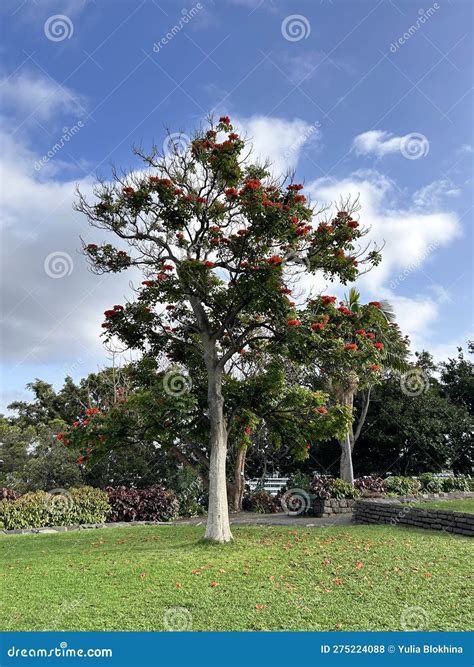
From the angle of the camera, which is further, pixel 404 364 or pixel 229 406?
pixel 404 364

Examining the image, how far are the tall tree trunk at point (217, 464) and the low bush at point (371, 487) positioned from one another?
739 centimetres

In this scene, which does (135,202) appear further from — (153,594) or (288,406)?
(153,594)

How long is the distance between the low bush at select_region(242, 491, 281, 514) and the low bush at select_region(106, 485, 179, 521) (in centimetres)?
258

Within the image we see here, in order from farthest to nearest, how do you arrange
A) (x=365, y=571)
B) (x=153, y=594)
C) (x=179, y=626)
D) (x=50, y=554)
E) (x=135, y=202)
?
(x=135, y=202) < (x=50, y=554) < (x=365, y=571) < (x=153, y=594) < (x=179, y=626)

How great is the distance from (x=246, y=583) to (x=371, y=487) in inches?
434

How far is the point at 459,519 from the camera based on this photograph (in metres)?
10.0

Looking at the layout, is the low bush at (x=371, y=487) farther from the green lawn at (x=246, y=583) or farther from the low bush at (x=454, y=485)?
the green lawn at (x=246, y=583)

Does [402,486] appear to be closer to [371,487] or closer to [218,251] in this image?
[371,487]

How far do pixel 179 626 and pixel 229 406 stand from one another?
5.61 m

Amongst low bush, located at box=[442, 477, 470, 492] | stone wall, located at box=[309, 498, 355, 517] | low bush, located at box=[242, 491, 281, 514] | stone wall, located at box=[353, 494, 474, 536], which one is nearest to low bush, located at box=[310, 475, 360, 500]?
stone wall, located at box=[309, 498, 355, 517]

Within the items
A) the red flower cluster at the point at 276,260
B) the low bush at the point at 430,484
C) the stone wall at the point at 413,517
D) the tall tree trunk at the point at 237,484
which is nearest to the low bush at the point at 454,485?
the low bush at the point at 430,484

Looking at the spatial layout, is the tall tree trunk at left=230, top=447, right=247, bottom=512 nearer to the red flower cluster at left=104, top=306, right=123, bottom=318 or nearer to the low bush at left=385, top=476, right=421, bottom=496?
the low bush at left=385, top=476, right=421, bottom=496
